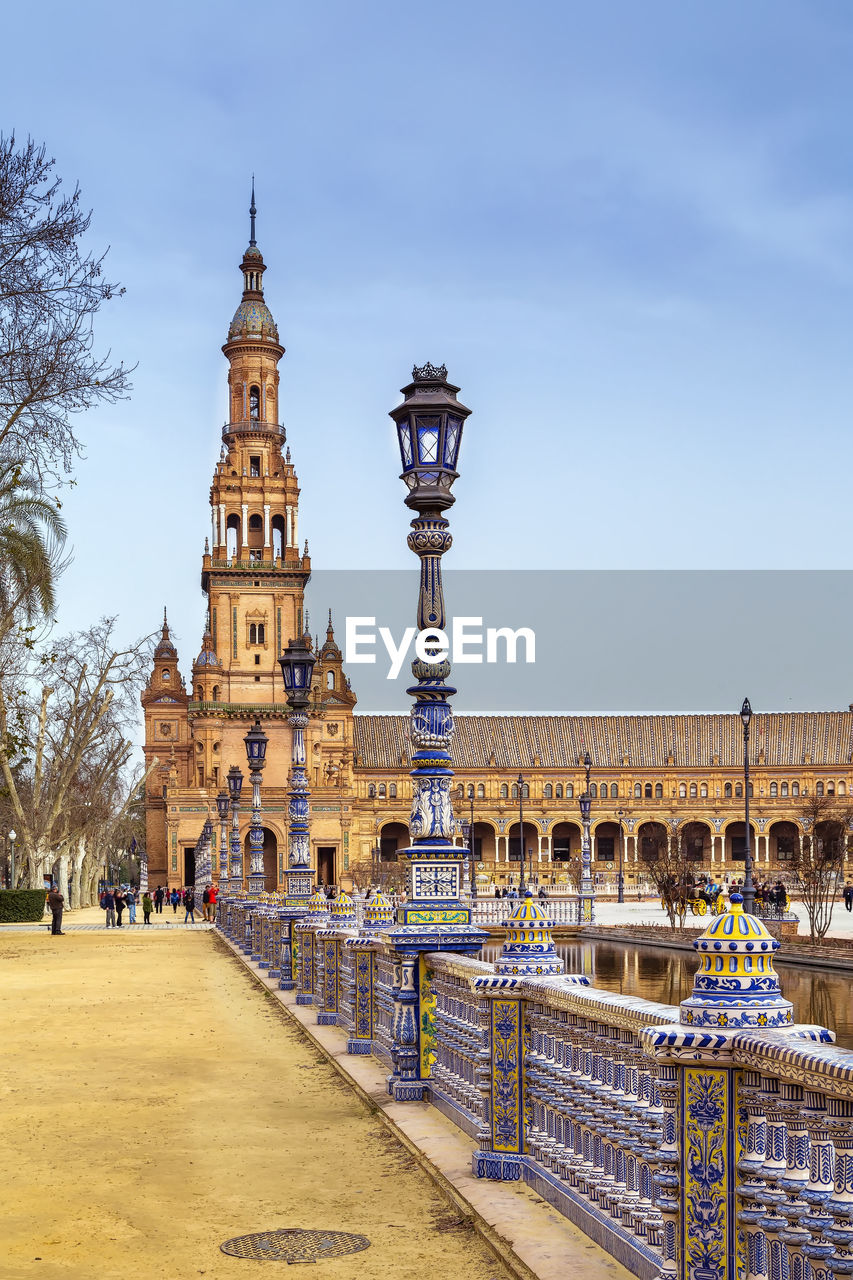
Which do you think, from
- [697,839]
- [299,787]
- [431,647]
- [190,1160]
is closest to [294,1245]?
[190,1160]

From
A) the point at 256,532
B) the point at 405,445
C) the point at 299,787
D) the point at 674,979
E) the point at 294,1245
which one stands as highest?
the point at 256,532

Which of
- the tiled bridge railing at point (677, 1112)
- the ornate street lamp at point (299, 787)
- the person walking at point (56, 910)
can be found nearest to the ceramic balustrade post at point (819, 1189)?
the tiled bridge railing at point (677, 1112)

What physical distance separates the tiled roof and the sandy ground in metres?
102

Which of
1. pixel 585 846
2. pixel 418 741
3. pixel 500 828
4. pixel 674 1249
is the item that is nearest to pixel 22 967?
pixel 418 741

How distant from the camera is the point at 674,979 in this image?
29.0 meters

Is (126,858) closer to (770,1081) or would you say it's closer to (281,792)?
(281,792)

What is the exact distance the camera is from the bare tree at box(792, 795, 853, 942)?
125 feet

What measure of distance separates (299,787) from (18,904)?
98.1 ft

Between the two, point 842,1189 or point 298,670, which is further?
point 298,670

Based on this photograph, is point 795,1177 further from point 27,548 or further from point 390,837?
point 390,837

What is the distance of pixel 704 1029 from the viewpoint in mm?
4605

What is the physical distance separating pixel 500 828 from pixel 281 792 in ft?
87.8

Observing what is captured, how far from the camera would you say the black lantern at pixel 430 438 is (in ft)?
36.4

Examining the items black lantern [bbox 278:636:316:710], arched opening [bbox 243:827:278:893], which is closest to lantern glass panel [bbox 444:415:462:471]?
black lantern [bbox 278:636:316:710]
